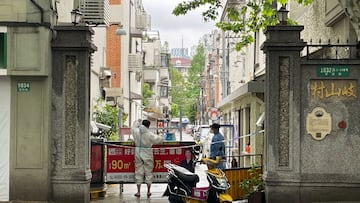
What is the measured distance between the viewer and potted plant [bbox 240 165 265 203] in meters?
13.2

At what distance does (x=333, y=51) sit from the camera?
16328mm

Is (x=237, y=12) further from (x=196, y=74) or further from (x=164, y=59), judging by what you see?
(x=196, y=74)

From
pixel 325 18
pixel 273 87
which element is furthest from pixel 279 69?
pixel 325 18

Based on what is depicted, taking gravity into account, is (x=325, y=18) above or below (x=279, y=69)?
above

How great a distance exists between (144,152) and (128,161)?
607 mm

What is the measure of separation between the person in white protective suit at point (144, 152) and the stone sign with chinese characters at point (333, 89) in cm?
421

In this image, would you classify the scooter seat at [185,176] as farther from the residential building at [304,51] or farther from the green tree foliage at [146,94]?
the green tree foliage at [146,94]

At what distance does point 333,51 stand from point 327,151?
409cm

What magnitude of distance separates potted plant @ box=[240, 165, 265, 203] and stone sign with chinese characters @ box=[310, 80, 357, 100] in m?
2.21

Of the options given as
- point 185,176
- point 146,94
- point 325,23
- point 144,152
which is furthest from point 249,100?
point 146,94

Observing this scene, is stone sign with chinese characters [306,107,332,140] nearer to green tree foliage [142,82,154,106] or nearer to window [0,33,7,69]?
window [0,33,7,69]

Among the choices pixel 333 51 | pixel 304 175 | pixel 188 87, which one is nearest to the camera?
pixel 304 175

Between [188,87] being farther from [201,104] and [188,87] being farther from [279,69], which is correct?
[279,69]

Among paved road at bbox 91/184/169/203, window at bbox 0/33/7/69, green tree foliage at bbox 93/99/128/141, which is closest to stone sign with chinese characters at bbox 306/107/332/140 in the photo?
paved road at bbox 91/184/169/203
